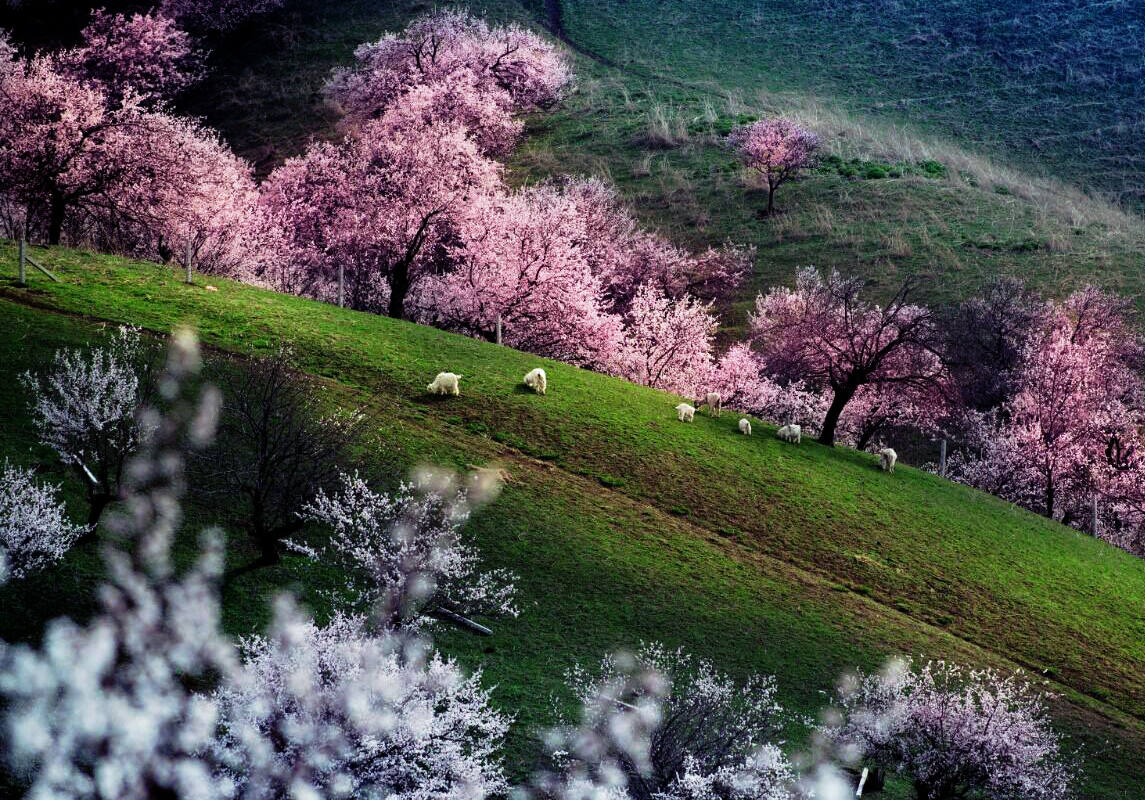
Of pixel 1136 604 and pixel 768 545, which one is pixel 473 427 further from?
pixel 1136 604

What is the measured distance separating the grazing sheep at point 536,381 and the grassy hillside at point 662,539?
0.43m

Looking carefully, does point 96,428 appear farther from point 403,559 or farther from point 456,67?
point 456,67


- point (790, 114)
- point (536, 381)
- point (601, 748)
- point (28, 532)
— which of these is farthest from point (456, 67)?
point (601, 748)

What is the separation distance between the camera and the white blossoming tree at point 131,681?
10.4 m

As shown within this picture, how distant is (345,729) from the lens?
11094mm

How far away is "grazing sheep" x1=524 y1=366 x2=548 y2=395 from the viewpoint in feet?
97.4

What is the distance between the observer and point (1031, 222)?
70.1 m

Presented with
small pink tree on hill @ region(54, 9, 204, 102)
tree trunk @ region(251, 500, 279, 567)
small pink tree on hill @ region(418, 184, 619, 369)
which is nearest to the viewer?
tree trunk @ region(251, 500, 279, 567)

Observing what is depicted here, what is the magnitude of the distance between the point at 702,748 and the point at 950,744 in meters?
4.94

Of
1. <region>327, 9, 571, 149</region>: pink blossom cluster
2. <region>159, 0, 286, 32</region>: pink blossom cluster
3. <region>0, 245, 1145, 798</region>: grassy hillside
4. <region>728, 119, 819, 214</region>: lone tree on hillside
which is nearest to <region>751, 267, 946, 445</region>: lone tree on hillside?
<region>0, 245, 1145, 798</region>: grassy hillside

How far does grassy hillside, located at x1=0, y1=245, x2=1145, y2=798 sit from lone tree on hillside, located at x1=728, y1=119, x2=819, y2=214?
46251 mm

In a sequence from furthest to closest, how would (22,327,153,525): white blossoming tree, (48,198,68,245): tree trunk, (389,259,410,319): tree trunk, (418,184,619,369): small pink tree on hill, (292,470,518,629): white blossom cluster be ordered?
(418,184,619,369): small pink tree on hill → (389,259,410,319): tree trunk → (48,198,68,245): tree trunk → (22,327,153,525): white blossoming tree → (292,470,518,629): white blossom cluster

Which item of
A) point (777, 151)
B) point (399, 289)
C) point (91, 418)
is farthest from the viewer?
point (777, 151)

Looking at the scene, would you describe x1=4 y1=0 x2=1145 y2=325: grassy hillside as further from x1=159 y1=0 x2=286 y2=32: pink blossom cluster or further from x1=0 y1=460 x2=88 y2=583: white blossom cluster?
x1=0 y1=460 x2=88 y2=583: white blossom cluster
